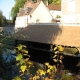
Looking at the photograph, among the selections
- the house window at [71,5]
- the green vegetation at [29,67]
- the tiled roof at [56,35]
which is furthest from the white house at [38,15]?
the green vegetation at [29,67]

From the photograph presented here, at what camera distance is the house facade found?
2251 centimetres

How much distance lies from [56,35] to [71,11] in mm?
3744

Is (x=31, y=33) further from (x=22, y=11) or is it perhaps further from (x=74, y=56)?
(x=22, y=11)

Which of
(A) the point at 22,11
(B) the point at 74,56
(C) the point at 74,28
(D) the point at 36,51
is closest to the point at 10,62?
(B) the point at 74,56

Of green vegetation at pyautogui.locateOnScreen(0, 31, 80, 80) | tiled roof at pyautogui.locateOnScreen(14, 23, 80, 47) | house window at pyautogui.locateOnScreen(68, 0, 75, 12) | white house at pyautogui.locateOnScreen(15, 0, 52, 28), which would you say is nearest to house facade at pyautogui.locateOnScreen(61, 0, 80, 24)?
house window at pyautogui.locateOnScreen(68, 0, 75, 12)

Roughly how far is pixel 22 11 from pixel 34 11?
6206 millimetres

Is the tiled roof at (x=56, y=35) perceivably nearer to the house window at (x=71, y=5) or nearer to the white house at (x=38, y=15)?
the house window at (x=71, y=5)

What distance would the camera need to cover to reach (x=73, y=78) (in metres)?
2.66

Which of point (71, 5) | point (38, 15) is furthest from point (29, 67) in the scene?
point (38, 15)

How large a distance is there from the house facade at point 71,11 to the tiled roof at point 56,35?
238cm

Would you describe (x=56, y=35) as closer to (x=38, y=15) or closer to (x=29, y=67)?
(x=29, y=67)

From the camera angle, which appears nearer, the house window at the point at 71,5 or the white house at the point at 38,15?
the house window at the point at 71,5

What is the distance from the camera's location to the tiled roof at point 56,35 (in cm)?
1852

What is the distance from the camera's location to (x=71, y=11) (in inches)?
909
